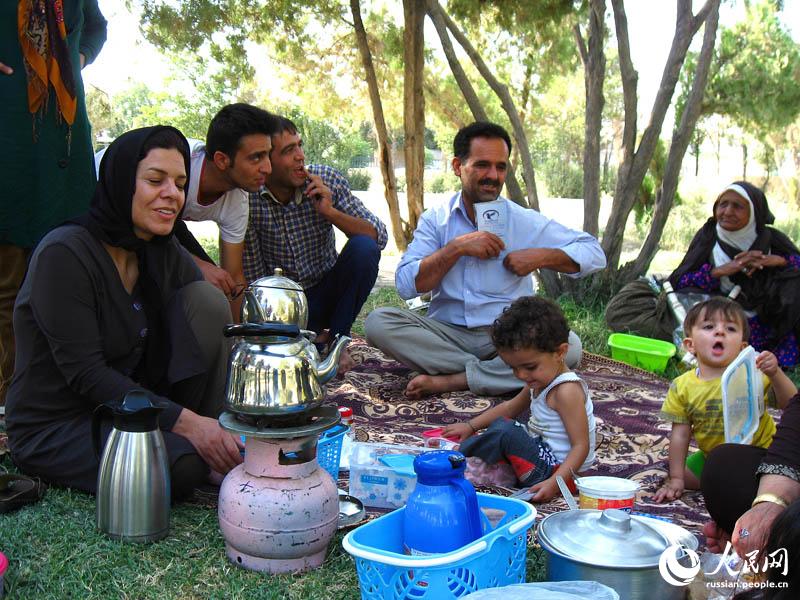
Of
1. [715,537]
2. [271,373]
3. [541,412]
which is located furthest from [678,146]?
[271,373]

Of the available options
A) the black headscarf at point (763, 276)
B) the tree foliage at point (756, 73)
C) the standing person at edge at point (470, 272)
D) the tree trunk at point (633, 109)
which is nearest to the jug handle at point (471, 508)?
the standing person at edge at point (470, 272)

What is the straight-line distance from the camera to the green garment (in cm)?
347

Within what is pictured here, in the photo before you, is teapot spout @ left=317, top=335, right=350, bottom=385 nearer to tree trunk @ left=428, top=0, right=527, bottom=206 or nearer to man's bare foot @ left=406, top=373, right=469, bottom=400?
man's bare foot @ left=406, top=373, right=469, bottom=400

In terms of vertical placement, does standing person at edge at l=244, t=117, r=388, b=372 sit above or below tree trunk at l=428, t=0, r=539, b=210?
below

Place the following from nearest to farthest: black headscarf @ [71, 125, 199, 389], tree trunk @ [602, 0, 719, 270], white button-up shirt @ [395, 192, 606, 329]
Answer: black headscarf @ [71, 125, 199, 389] → white button-up shirt @ [395, 192, 606, 329] → tree trunk @ [602, 0, 719, 270]

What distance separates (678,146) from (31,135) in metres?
5.35

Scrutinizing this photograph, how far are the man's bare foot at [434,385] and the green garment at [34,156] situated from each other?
1.92 m

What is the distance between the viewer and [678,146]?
22.6 feet

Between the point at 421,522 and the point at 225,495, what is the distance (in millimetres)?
636

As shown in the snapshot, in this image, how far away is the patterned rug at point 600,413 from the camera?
302 centimetres

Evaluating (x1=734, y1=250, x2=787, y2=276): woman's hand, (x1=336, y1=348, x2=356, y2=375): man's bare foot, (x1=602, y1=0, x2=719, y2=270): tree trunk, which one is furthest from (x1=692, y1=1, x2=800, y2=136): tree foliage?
(x1=336, y1=348, x2=356, y2=375): man's bare foot

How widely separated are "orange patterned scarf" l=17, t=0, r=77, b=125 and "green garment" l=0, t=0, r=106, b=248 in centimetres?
3

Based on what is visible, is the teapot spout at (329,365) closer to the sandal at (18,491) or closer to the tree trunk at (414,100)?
the sandal at (18,491)

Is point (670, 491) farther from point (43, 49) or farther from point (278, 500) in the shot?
point (43, 49)
